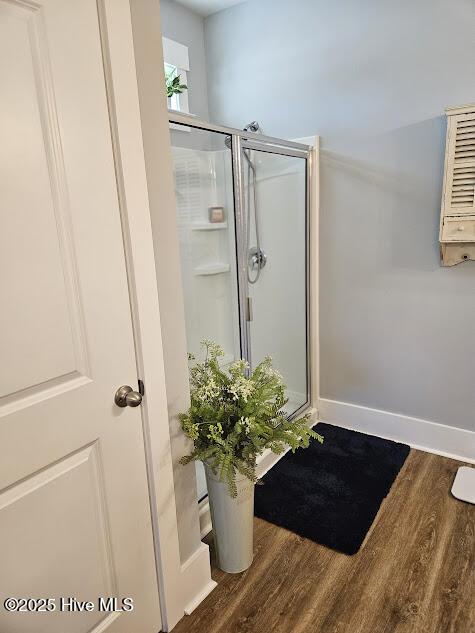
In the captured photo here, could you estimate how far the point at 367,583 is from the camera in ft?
5.27

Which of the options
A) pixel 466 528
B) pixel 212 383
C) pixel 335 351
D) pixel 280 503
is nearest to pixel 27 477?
pixel 212 383

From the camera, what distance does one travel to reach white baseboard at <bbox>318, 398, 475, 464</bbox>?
2346 millimetres

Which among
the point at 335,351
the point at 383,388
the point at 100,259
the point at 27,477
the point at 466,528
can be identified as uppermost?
the point at 100,259

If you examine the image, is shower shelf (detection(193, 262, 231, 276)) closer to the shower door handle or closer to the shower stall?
the shower stall

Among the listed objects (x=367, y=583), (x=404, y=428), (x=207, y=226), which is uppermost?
(x=207, y=226)

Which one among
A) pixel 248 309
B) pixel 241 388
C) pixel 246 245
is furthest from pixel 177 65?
pixel 241 388

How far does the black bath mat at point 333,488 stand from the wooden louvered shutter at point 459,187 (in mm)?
1170

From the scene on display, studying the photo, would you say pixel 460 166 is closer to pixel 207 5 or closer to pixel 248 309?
pixel 248 309

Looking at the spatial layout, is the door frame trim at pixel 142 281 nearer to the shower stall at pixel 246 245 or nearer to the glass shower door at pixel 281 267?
the shower stall at pixel 246 245

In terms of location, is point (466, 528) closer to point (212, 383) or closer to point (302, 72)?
point (212, 383)

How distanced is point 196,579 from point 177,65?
9.20 feet

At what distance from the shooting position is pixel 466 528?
184 cm

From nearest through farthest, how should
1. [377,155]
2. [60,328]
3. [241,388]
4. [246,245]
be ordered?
[60,328]
[241,388]
[246,245]
[377,155]

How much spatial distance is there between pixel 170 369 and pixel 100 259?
1.47 ft
